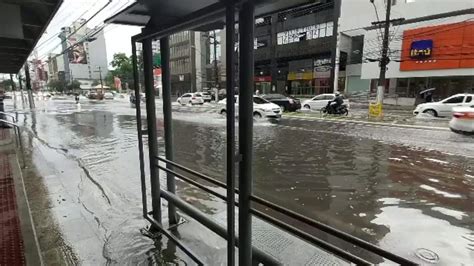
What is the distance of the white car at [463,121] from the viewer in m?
11.2

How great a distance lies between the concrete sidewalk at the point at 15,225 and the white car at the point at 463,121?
13.7m

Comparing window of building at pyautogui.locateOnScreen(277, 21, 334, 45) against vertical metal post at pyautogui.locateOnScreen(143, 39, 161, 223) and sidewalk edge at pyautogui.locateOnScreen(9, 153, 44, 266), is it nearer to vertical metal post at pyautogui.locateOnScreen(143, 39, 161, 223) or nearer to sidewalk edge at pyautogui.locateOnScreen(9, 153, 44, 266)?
vertical metal post at pyautogui.locateOnScreen(143, 39, 161, 223)

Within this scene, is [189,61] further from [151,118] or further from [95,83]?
[151,118]

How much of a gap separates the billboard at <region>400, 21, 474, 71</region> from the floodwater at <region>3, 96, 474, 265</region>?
20232mm

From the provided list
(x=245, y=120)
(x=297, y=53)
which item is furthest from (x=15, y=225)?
(x=297, y=53)

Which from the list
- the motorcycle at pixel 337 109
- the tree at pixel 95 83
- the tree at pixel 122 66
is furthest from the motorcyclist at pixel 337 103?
the tree at pixel 95 83

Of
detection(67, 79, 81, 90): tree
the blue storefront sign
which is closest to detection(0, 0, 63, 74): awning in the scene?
the blue storefront sign

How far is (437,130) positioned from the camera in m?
12.6

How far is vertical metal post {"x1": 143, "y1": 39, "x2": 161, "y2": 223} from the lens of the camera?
3.43 metres

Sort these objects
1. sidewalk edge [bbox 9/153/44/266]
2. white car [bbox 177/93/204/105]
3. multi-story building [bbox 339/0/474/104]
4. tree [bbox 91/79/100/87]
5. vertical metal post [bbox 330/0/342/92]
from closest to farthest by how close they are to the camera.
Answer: sidewalk edge [bbox 9/153/44/266] → multi-story building [bbox 339/0/474/104] → white car [bbox 177/93/204/105] → vertical metal post [bbox 330/0/342/92] → tree [bbox 91/79/100/87]

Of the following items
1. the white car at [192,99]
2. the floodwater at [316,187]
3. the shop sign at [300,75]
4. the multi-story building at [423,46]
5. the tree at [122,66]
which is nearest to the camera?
the floodwater at [316,187]

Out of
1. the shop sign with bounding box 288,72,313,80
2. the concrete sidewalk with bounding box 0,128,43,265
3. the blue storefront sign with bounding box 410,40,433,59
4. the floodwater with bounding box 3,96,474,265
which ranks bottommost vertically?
the floodwater with bounding box 3,96,474,265

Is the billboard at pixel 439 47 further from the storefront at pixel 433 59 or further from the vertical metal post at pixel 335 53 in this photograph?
the vertical metal post at pixel 335 53

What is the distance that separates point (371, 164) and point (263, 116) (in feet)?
32.2
